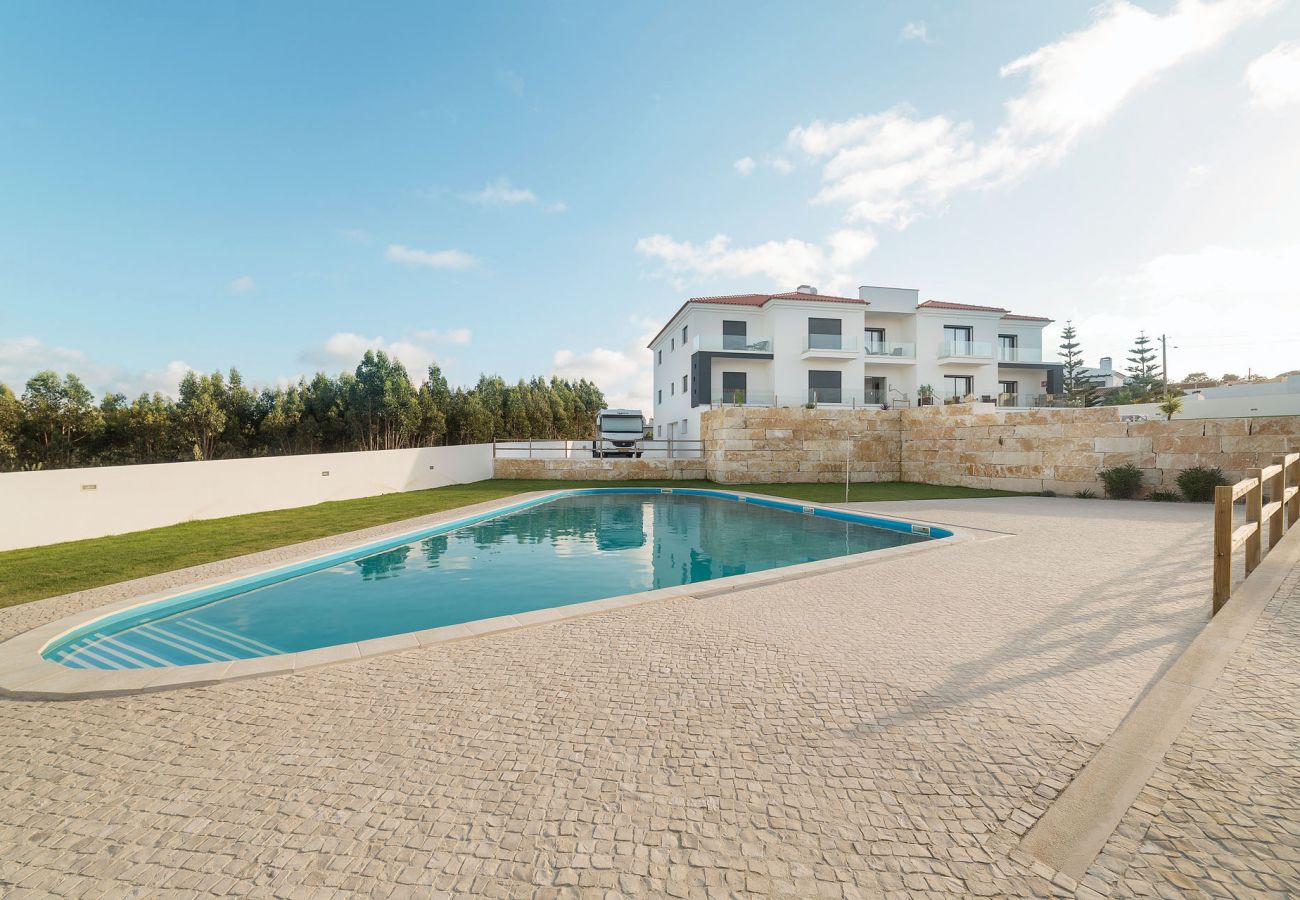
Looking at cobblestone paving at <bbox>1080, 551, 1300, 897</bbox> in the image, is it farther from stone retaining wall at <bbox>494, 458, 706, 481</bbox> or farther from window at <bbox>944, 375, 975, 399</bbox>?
window at <bbox>944, 375, 975, 399</bbox>

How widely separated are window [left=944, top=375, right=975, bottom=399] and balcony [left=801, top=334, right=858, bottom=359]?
675 centimetres

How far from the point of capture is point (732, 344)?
2750cm

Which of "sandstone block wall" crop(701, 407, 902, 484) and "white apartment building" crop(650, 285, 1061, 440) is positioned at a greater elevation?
"white apartment building" crop(650, 285, 1061, 440)

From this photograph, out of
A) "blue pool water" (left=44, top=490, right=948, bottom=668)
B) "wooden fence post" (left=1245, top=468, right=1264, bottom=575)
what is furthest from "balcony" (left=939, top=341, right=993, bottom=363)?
"wooden fence post" (left=1245, top=468, right=1264, bottom=575)

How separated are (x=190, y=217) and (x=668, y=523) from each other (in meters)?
17.0

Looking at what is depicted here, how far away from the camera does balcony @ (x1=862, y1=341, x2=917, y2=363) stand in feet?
95.8

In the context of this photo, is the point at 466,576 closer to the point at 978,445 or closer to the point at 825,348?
the point at 978,445

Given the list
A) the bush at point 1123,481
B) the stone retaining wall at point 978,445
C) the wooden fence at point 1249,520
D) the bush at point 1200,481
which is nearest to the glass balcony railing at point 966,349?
the stone retaining wall at point 978,445

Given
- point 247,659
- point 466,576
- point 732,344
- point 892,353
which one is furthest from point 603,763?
point 892,353

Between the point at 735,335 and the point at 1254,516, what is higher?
the point at 735,335

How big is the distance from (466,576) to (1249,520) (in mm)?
9151

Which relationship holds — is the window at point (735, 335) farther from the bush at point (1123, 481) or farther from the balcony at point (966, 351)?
the bush at point (1123, 481)

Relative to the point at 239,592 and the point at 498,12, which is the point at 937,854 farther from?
the point at 498,12

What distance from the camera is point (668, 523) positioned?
12523 millimetres
